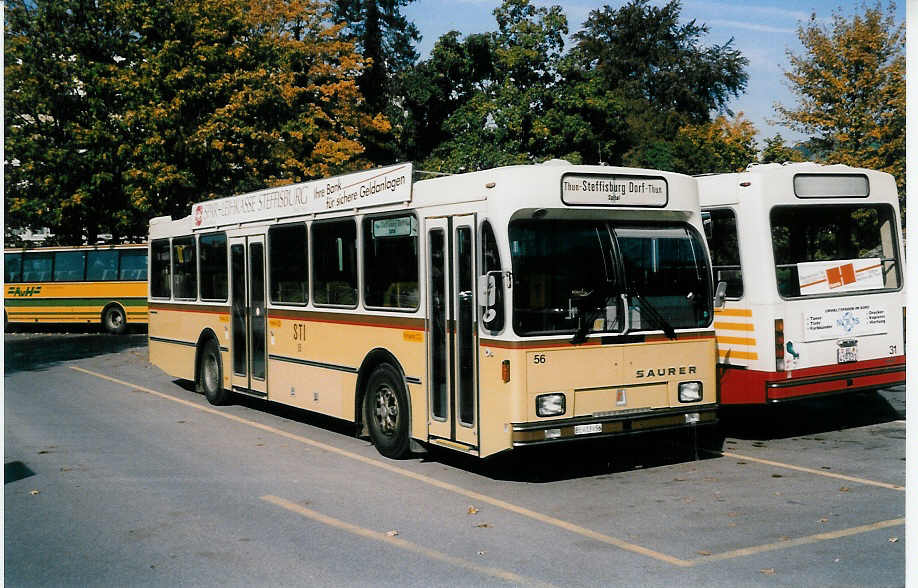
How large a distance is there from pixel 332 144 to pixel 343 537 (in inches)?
1166

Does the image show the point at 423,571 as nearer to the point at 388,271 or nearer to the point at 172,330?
the point at 388,271

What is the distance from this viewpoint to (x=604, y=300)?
8961mm

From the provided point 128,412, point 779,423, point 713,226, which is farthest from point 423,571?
point 128,412

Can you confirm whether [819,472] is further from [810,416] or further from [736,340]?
[810,416]

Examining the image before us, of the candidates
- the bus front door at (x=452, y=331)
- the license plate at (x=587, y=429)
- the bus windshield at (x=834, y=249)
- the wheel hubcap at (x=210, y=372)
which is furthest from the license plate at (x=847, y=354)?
the wheel hubcap at (x=210, y=372)

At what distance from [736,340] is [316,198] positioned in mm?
5272

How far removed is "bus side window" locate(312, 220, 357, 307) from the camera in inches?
A: 444

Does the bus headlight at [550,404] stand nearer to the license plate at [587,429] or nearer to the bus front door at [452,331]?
the license plate at [587,429]

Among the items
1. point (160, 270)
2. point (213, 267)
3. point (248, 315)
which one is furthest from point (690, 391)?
point (160, 270)

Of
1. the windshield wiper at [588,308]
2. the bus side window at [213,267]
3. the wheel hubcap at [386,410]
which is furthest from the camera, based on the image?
the bus side window at [213,267]

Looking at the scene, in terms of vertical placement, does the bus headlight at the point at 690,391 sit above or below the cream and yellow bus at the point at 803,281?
below

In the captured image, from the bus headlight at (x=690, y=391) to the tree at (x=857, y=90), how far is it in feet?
51.1

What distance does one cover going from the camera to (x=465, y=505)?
821cm

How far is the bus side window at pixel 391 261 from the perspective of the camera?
10.1 meters
